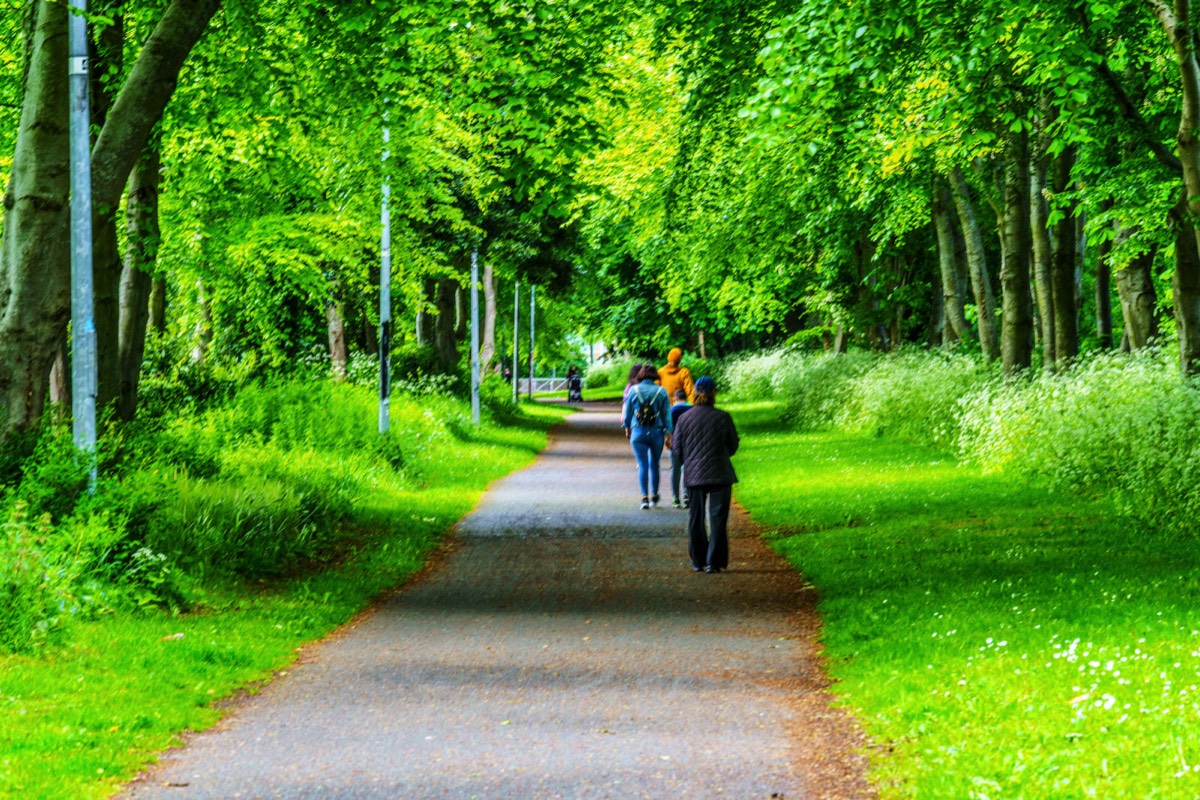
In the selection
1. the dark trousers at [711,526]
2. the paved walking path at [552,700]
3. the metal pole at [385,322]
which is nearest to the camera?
the paved walking path at [552,700]

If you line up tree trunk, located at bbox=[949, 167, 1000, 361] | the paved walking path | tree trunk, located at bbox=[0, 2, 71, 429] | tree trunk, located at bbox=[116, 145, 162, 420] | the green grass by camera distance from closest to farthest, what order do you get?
the green grass, the paved walking path, tree trunk, located at bbox=[0, 2, 71, 429], tree trunk, located at bbox=[116, 145, 162, 420], tree trunk, located at bbox=[949, 167, 1000, 361]

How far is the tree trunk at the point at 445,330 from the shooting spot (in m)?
40.8

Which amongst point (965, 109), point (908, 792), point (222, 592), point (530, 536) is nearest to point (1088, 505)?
point (965, 109)

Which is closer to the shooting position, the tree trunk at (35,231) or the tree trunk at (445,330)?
the tree trunk at (35,231)

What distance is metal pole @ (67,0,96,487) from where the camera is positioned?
40.9 ft

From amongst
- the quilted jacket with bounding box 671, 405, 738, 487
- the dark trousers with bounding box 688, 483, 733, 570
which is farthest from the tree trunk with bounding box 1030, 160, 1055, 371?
the dark trousers with bounding box 688, 483, 733, 570

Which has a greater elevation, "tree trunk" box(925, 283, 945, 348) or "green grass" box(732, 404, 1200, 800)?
"tree trunk" box(925, 283, 945, 348)

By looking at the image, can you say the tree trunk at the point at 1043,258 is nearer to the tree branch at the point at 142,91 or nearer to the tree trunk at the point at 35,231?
the tree branch at the point at 142,91

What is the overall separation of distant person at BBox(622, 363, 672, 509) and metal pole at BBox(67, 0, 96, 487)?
834 centimetres

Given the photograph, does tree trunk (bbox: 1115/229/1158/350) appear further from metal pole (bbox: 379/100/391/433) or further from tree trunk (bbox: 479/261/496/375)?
tree trunk (bbox: 479/261/496/375)

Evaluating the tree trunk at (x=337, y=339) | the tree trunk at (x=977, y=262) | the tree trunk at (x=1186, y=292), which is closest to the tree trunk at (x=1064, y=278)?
the tree trunk at (x=1186, y=292)

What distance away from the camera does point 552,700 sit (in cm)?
845

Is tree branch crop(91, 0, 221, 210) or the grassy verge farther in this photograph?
tree branch crop(91, 0, 221, 210)

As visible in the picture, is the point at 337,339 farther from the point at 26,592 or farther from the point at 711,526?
the point at 26,592
